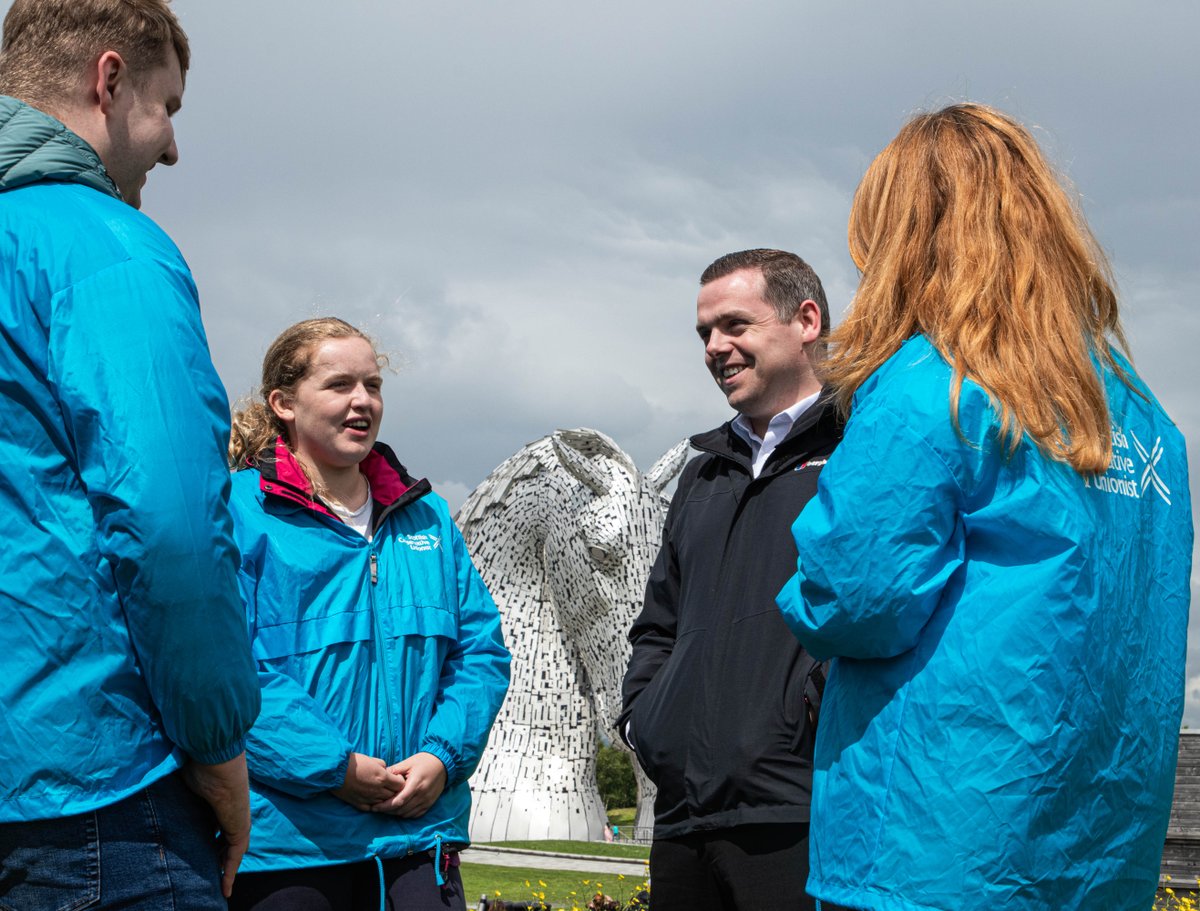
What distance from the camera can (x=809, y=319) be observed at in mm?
3143

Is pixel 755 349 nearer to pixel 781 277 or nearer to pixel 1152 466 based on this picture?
pixel 781 277

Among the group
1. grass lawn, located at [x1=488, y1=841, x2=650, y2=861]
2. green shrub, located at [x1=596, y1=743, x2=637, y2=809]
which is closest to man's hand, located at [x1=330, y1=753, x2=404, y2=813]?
grass lawn, located at [x1=488, y1=841, x2=650, y2=861]

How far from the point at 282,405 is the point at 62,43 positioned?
1.41m

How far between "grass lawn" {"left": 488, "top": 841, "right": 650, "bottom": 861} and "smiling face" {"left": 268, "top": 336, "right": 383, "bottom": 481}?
11.4 metres

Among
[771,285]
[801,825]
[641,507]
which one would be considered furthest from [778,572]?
[641,507]

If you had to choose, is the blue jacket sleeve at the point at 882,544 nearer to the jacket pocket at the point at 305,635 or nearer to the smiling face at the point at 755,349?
the smiling face at the point at 755,349

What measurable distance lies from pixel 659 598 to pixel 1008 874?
61.0 inches

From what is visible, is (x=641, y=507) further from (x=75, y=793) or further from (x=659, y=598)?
(x=75, y=793)

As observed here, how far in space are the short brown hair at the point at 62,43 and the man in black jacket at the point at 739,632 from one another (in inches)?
62.9

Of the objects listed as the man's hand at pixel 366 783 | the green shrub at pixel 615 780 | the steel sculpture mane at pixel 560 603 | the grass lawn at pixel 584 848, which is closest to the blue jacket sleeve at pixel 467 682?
the man's hand at pixel 366 783

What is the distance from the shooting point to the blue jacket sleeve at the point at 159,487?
5.20ft

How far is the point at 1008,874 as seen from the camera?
1.73 metres

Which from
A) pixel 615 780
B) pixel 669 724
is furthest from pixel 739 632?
pixel 615 780

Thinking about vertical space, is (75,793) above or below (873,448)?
below
